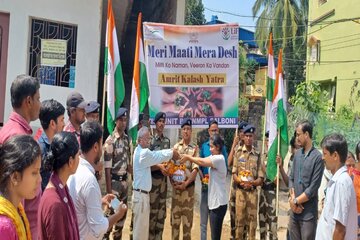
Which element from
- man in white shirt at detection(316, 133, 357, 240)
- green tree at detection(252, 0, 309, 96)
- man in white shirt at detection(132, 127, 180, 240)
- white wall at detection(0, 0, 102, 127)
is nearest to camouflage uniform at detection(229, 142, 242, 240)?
man in white shirt at detection(132, 127, 180, 240)

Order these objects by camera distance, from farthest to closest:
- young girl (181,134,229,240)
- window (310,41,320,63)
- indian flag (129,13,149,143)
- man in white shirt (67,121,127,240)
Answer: window (310,41,320,63), indian flag (129,13,149,143), young girl (181,134,229,240), man in white shirt (67,121,127,240)

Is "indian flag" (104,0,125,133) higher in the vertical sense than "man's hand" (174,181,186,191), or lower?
higher

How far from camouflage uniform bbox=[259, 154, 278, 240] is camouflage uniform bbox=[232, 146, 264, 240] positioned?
0.23 metres

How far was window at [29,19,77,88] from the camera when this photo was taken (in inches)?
260

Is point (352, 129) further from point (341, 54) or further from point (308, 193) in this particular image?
point (341, 54)

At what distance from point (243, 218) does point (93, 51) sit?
352 centimetres

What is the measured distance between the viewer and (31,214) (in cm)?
257

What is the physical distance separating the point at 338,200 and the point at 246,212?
2.90m

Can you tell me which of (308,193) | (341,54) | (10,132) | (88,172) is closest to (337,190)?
(308,193)

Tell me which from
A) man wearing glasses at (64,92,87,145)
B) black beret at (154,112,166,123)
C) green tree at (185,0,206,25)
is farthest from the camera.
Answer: green tree at (185,0,206,25)

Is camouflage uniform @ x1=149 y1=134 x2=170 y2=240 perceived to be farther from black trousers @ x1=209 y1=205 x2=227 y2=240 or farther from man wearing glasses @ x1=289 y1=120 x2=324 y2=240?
man wearing glasses @ x1=289 y1=120 x2=324 y2=240

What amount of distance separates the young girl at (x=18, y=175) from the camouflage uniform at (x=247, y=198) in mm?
4544

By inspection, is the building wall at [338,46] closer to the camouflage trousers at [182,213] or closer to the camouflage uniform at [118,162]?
the camouflage trousers at [182,213]

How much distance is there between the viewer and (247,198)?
605 centimetres
